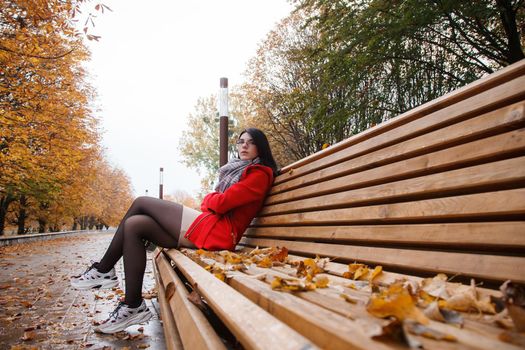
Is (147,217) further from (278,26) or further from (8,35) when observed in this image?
(278,26)

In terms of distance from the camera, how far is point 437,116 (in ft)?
5.37

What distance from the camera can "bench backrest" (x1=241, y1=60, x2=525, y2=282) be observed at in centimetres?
120

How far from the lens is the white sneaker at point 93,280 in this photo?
3188 mm

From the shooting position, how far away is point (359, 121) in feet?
32.4

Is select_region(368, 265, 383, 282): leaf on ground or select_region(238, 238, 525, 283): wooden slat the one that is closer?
select_region(238, 238, 525, 283): wooden slat

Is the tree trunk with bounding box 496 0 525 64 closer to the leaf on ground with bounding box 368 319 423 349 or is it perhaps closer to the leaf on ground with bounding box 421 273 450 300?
the leaf on ground with bounding box 421 273 450 300

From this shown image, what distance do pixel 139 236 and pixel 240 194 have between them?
2.93 feet

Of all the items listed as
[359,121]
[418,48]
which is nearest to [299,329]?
[418,48]

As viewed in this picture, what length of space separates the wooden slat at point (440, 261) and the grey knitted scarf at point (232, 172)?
5.21 ft

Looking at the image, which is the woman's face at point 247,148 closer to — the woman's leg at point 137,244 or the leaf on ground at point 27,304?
the woman's leg at point 137,244

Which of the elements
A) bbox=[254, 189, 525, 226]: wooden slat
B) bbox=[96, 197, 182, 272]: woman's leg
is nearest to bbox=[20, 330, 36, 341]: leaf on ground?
bbox=[96, 197, 182, 272]: woman's leg

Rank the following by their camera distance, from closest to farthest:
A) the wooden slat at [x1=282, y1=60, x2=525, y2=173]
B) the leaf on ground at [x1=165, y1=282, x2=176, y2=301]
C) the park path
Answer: the wooden slat at [x1=282, y1=60, x2=525, y2=173]
the leaf on ground at [x1=165, y1=282, x2=176, y2=301]
the park path

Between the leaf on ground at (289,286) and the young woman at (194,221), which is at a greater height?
the young woman at (194,221)

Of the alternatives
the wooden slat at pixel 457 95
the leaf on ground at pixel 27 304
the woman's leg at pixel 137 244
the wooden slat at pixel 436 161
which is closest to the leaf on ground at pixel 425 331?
the wooden slat at pixel 436 161
